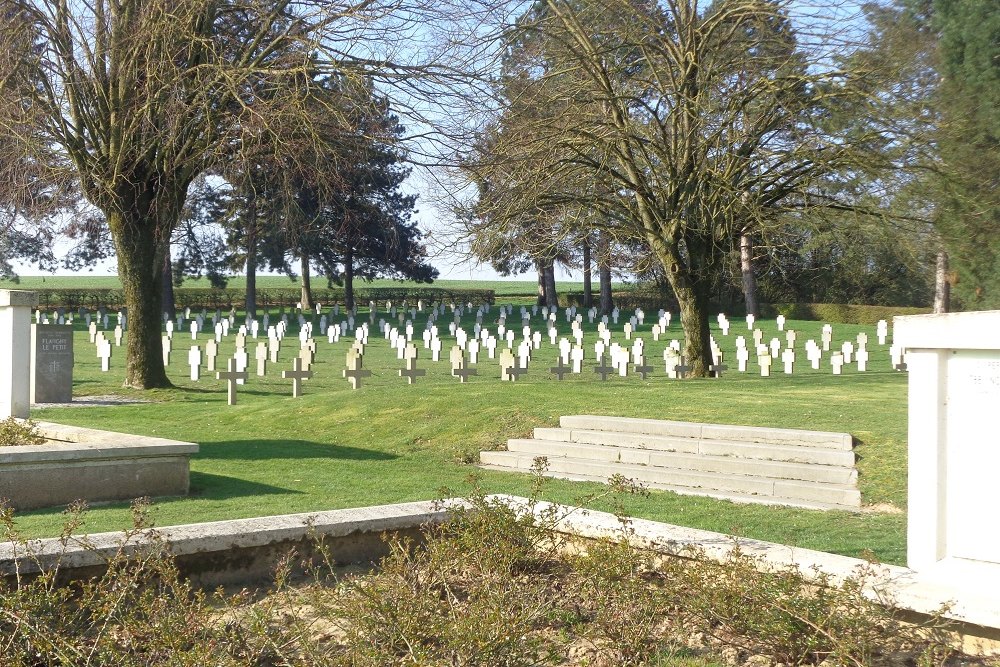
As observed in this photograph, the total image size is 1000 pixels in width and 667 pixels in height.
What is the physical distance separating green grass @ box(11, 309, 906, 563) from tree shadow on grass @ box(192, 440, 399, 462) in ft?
0.07

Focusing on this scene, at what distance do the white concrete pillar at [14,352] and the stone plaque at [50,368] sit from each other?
7.20 metres

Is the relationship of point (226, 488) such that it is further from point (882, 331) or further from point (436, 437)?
point (882, 331)

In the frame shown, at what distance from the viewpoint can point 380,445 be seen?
41.9ft

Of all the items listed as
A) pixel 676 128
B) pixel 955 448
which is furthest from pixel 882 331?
pixel 955 448

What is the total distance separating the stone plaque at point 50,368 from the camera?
57.8 feet

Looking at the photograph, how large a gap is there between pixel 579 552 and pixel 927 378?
1.93 metres

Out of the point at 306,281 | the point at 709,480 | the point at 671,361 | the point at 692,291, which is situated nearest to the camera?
the point at 709,480

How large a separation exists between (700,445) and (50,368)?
40.1ft

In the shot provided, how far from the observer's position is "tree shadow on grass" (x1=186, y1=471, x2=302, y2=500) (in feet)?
27.7

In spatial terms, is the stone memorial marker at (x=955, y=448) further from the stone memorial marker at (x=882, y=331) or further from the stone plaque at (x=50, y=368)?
the stone memorial marker at (x=882, y=331)

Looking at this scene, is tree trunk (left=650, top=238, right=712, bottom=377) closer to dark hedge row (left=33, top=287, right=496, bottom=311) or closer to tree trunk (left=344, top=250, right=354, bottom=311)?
tree trunk (left=344, top=250, right=354, bottom=311)

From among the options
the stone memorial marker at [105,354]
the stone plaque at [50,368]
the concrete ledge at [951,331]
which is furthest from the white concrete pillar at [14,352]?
the stone memorial marker at [105,354]

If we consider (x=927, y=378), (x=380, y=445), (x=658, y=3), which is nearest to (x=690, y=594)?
(x=927, y=378)

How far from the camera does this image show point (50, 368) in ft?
58.1
